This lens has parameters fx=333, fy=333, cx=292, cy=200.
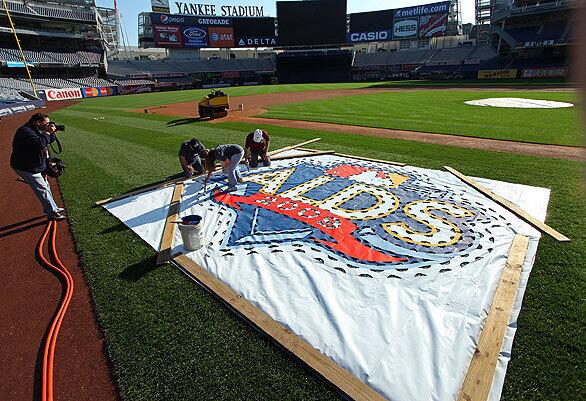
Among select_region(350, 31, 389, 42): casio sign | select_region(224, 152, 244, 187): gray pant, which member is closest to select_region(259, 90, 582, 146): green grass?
select_region(224, 152, 244, 187): gray pant

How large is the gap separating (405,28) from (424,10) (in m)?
4.02

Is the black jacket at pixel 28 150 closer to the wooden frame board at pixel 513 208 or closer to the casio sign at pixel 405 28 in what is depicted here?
the wooden frame board at pixel 513 208

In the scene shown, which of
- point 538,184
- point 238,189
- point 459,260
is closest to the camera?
point 459,260

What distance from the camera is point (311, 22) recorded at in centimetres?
6197

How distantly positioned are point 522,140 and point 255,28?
211ft

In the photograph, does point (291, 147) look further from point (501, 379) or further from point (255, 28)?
point (255, 28)

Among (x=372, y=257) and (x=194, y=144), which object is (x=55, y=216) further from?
(x=372, y=257)

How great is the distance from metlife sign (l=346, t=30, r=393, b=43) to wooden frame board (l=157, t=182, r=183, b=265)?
2564 inches

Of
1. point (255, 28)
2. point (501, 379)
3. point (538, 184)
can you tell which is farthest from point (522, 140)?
point (255, 28)

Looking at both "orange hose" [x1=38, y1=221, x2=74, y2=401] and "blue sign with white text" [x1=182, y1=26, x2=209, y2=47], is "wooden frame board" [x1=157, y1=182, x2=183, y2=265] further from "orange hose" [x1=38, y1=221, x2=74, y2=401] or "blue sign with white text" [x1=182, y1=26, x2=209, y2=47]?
"blue sign with white text" [x1=182, y1=26, x2=209, y2=47]

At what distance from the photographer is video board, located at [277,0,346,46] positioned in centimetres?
6088

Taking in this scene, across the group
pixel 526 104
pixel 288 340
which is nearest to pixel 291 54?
pixel 526 104

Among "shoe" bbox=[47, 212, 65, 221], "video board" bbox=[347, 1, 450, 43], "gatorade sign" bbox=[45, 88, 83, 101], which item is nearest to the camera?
"shoe" bbox=[47, 212, 65, 221]

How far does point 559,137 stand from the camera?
11320 millimetres
